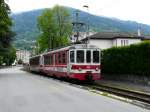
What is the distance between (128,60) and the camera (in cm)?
2906

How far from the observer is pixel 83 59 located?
29125mm

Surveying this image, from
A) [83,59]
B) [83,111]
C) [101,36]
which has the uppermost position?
[101,36]

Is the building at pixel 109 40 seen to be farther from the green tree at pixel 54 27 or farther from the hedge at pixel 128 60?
the hedge at pixel 128 60

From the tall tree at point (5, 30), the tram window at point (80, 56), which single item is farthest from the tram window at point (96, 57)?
the tall tree at point (5, 30)

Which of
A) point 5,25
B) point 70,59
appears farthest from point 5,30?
point 70,59

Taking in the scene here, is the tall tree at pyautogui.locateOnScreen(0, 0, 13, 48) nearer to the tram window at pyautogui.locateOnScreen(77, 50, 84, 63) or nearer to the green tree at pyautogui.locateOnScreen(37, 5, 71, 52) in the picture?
the green tree at pyautogui.locateOnScreen(37, 5, 71, 52)

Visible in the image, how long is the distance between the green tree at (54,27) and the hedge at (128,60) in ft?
177

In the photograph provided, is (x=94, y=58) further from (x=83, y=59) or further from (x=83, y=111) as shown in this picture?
(x=83, y=111)

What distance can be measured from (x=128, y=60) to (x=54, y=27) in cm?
6195

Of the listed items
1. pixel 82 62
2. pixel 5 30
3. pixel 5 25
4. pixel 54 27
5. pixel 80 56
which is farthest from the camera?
pixel 54 27

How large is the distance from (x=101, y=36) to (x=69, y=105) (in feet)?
194

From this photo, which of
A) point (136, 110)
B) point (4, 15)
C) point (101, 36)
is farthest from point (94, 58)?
point (101, 36)

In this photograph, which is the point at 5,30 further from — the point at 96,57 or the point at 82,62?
the point at 82,62

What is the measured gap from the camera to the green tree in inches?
3494
